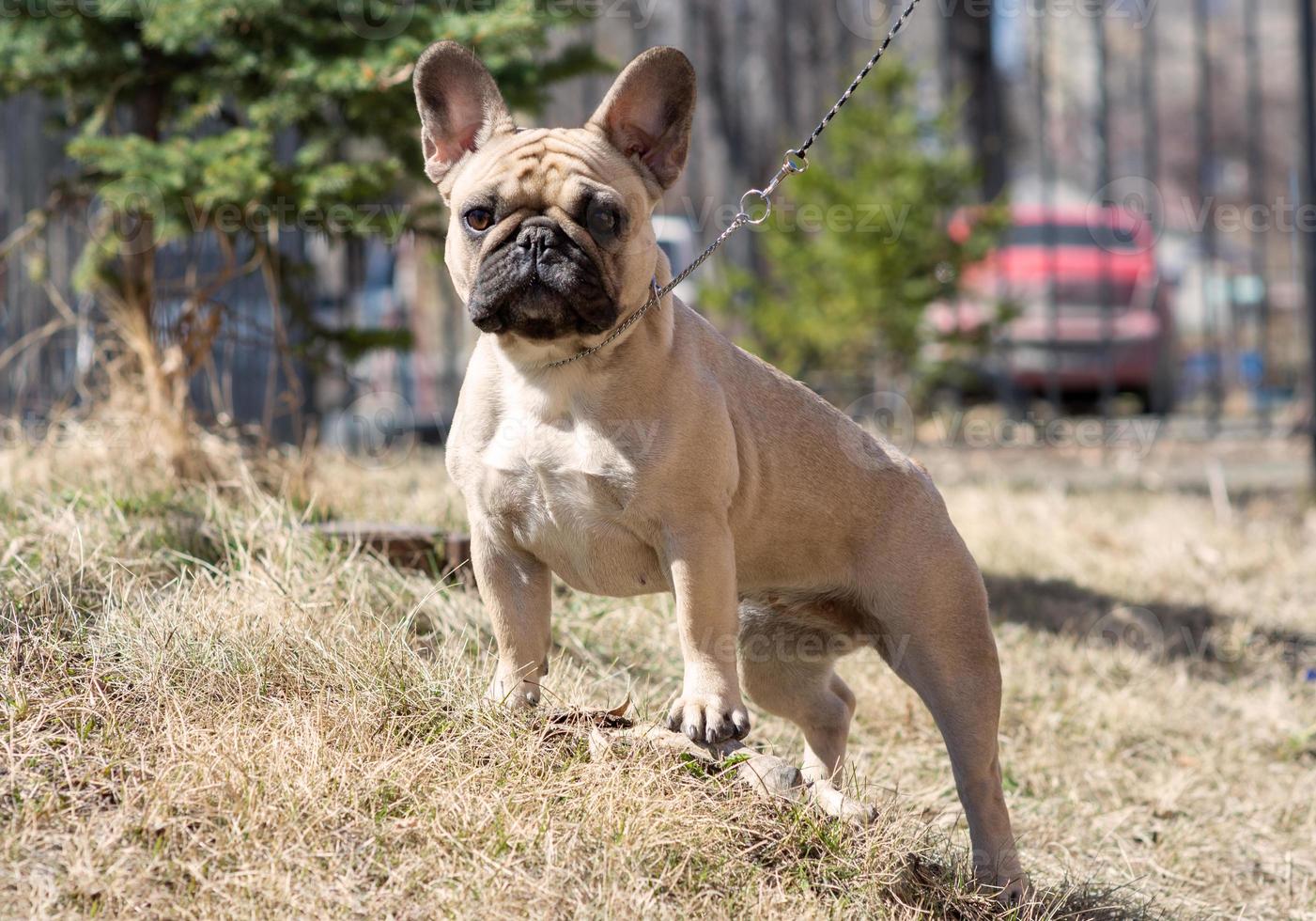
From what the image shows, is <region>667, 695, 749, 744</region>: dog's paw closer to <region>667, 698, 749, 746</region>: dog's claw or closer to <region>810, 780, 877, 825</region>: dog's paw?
<region>667, 698, 749, 746</region>: dog's claw

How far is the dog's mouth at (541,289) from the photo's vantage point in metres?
2.87

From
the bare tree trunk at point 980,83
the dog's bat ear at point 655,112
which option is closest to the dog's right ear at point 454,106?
the dog's bat ear at point 655,112

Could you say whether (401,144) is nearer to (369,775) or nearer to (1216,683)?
(369,775)

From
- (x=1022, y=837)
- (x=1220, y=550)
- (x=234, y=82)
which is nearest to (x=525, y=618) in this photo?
(x=1022, y=837)

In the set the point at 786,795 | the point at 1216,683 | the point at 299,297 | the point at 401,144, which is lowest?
→ the point at 1216,683

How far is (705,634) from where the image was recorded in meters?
2.90

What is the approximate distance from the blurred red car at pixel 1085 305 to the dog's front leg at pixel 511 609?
22.0 feet

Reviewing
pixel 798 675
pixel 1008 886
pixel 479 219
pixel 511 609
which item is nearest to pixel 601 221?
pixel 479 219

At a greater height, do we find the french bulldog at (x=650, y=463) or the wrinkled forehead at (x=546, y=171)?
the wrinkled forehead at (x=546, y=171)

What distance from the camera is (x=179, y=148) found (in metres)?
5.14

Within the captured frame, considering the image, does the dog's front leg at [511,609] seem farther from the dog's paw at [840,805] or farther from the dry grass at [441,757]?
the dog's paw at [840,805]

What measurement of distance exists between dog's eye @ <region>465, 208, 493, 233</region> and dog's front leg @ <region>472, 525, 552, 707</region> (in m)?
0.68

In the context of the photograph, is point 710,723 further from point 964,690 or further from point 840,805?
point 964,690

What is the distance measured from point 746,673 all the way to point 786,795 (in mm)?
750
